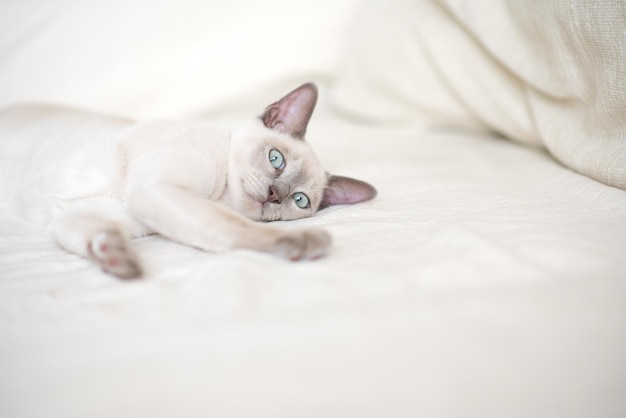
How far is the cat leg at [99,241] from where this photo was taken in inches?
40.9

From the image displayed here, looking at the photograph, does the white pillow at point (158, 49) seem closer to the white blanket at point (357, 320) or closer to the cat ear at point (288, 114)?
the cat ear at point (288, 114)

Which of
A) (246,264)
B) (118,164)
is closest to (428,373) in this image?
(246,264)

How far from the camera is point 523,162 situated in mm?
1925

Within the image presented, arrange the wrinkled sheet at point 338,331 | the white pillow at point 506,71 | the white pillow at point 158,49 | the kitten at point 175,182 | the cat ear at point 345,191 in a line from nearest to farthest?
the wrinkled sheet at point 338,331
the kitten at point 175,182
the white pillow at point 506,71
the cat ear at point 345,191
the white pillow at point 158,49

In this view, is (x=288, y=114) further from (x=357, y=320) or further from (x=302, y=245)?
(x=357, y=320)

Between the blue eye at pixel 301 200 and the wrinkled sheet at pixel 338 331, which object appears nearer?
the wrinkled sheet at pixel 338 331

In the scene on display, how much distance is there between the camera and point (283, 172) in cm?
154

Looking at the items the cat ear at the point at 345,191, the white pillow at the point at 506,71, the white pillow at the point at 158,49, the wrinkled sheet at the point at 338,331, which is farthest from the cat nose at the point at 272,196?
the white pillow at the point at 158,49

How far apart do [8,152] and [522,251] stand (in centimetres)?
164

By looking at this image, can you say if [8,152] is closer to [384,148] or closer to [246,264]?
[246,264]

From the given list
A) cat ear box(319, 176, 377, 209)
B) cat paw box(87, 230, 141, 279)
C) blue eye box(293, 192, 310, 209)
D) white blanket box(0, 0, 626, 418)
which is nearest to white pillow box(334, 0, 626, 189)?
white blanket box(0, 0, 626, 418)

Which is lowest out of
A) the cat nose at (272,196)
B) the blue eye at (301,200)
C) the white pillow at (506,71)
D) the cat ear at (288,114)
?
the blue eye at (301,200)

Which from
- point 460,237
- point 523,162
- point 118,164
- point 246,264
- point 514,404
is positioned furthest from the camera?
point 523,162

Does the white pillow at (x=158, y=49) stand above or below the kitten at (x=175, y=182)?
above
